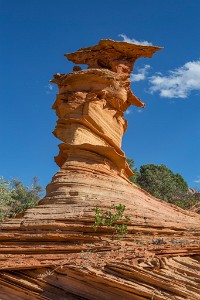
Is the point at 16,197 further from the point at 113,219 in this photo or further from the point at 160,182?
the point at 113,219

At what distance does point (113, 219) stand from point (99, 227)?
525 millimetres

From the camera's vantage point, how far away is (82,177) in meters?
15.1

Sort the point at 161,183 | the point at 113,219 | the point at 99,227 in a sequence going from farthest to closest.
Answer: the point at 161,183 → the point at 113,219 → the point at 99,227

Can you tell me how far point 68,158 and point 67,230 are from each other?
4.16 m

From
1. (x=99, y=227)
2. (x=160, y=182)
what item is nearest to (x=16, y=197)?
(x=160, y=182)

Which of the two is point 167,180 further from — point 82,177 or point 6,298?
point 6,298

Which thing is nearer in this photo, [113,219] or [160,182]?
[113,219]

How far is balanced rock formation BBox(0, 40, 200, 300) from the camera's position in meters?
10.2

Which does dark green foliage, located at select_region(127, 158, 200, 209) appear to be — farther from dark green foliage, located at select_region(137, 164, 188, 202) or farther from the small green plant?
the small green plant

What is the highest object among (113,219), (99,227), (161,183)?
(161,183)

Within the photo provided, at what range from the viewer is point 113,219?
41.9 ft

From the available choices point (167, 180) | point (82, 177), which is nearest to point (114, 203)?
point (82, 177)

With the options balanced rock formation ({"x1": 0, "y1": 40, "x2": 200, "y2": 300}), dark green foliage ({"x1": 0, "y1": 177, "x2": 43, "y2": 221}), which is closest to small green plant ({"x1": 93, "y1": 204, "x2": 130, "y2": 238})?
balanced rock formation ({"x1": 0, "y1": 40, "x2": 200, "y2": 300})

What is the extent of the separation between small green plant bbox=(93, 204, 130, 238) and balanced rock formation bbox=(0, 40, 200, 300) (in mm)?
138
